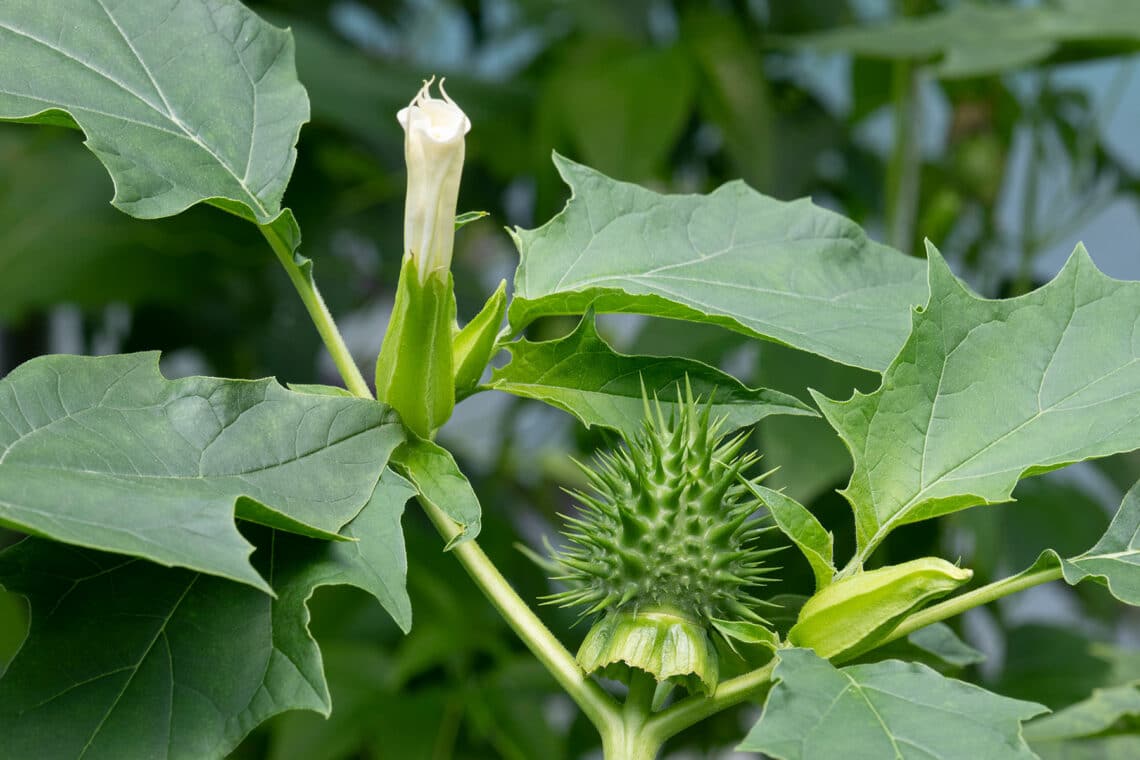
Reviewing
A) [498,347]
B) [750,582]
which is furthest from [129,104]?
[750,582]

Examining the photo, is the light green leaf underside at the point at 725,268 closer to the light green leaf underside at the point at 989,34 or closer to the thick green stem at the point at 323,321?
the thick green stem at the point at 323,321

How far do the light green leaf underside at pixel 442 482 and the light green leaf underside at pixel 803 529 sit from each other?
7cm

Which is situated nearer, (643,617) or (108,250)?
(643,617)

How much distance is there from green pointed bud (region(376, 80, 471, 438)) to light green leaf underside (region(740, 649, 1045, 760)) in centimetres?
13

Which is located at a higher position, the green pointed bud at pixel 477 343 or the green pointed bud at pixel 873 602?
the green pointed bud at pixel 477 343

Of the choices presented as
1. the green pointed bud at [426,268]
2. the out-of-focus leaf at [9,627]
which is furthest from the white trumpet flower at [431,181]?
the out-of-focus leaf at [9,627]

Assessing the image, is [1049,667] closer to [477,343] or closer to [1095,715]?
[1095,715]

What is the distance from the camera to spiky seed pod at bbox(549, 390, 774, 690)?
1.00ft

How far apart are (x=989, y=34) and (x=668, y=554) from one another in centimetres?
80

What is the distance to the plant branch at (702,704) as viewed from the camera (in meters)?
0.30

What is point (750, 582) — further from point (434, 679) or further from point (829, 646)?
point (434, 679)

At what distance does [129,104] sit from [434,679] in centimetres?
77

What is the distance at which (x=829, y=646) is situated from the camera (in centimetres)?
30

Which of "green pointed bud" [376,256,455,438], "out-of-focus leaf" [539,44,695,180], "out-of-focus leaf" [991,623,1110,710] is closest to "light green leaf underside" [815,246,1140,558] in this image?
"green pointed bud" [376,256,455,438]
